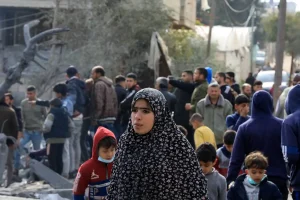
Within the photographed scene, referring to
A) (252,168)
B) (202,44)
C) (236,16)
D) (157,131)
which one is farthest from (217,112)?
(236,16)

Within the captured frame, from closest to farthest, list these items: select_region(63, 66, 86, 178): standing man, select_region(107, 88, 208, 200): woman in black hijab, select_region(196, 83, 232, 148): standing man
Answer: select_region(107, 88, 208, 200): woman in black hijab < select_region(196, 83, 232, 148): standing man < select_region(63, 66, 86, 178): standing man

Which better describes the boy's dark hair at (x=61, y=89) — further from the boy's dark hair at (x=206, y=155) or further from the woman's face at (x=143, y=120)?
the woman's face at (x=143, y=120)

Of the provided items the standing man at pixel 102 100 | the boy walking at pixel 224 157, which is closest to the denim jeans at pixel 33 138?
the standing man at pixel 102 100

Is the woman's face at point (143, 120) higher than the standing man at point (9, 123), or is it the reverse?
the woman's face at point (143, 120)

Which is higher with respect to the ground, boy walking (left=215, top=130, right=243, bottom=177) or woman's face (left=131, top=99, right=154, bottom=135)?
woman's face (left=131, top=99, right=154, bottom=135)

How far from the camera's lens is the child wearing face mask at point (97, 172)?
8.06 metres

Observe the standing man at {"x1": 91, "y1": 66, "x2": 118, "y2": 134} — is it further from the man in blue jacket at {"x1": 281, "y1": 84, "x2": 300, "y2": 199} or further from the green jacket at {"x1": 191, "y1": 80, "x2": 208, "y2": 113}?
the man in blue jacket at {"x1": 281, "y1": 84, "x2": 300, "y2": 199}

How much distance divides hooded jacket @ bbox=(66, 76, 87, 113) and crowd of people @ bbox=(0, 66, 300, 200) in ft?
0.05

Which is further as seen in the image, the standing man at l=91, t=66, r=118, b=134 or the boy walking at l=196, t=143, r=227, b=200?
the standing man at l=91, t=66, r=118, b=134

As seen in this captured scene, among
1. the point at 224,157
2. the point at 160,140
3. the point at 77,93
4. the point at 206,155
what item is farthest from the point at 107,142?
the point at 77,93

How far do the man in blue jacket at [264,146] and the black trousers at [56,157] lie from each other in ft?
21.6

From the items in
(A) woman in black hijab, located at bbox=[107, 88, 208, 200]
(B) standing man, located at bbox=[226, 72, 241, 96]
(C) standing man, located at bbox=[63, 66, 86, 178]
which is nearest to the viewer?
(A) woman in black hijab, located at bbox=[107, 88, 208, 200]

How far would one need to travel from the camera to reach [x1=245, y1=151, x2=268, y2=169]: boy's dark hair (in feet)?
27.2

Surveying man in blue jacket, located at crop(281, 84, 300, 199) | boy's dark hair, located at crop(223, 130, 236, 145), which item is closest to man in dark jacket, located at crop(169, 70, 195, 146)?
boy's dark hair, located at crop(223, 130, 236, 145)
